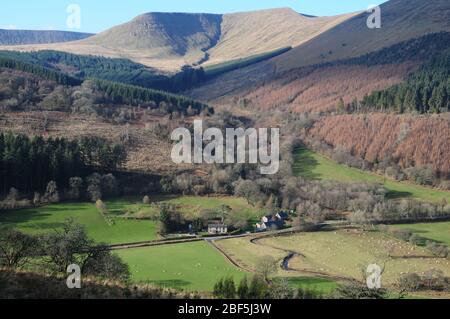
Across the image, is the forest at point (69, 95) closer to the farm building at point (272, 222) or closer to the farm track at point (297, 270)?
the farm building at point (272, 222)

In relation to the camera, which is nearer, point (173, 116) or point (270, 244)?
point (270, 244)

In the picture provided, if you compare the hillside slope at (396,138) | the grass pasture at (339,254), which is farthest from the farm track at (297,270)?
the hillside slope at (396,138)

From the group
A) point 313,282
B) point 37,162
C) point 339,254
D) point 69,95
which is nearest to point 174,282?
point 313,282

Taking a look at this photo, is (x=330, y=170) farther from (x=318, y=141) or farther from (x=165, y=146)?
(x=165, y=146)

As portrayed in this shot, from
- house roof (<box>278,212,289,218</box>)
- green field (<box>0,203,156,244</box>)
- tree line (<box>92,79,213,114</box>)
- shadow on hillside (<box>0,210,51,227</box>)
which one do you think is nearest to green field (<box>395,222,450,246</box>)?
house roof (<box>278,212,289,218</box>)

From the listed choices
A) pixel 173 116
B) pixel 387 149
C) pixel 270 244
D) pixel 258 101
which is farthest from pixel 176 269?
pixel 258 101

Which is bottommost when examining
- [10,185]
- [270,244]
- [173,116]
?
[270,244]
